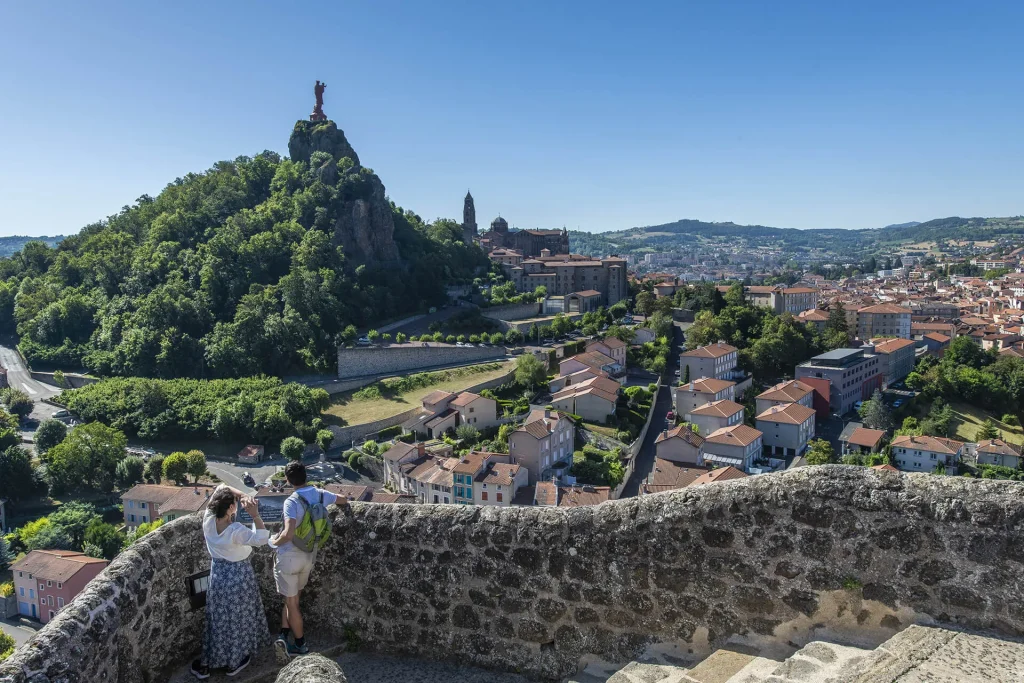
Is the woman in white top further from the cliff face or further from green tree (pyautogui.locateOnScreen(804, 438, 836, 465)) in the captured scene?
the cliff face

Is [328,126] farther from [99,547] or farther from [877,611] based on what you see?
[877,611]

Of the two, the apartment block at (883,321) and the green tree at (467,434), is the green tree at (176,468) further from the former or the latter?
the apartment block at (883,321)

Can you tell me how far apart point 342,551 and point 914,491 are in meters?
3.25

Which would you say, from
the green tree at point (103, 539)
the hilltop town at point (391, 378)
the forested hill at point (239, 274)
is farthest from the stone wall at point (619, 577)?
the forested hill at point (239, 274)

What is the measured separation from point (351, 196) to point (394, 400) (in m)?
27.6

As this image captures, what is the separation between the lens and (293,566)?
414 centimetres

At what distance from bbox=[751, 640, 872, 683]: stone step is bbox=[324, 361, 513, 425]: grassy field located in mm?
41594

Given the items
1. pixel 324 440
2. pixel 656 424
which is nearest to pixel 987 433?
→ pixel 656 424

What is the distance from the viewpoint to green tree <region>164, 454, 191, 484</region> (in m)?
38.2

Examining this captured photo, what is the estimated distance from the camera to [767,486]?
12.2 ft

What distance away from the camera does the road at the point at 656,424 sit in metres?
34.8

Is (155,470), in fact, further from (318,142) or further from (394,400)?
(318,142)

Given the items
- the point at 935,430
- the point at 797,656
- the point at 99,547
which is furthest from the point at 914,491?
the point at 935,430

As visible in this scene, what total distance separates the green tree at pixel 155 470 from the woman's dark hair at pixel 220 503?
40.1m
